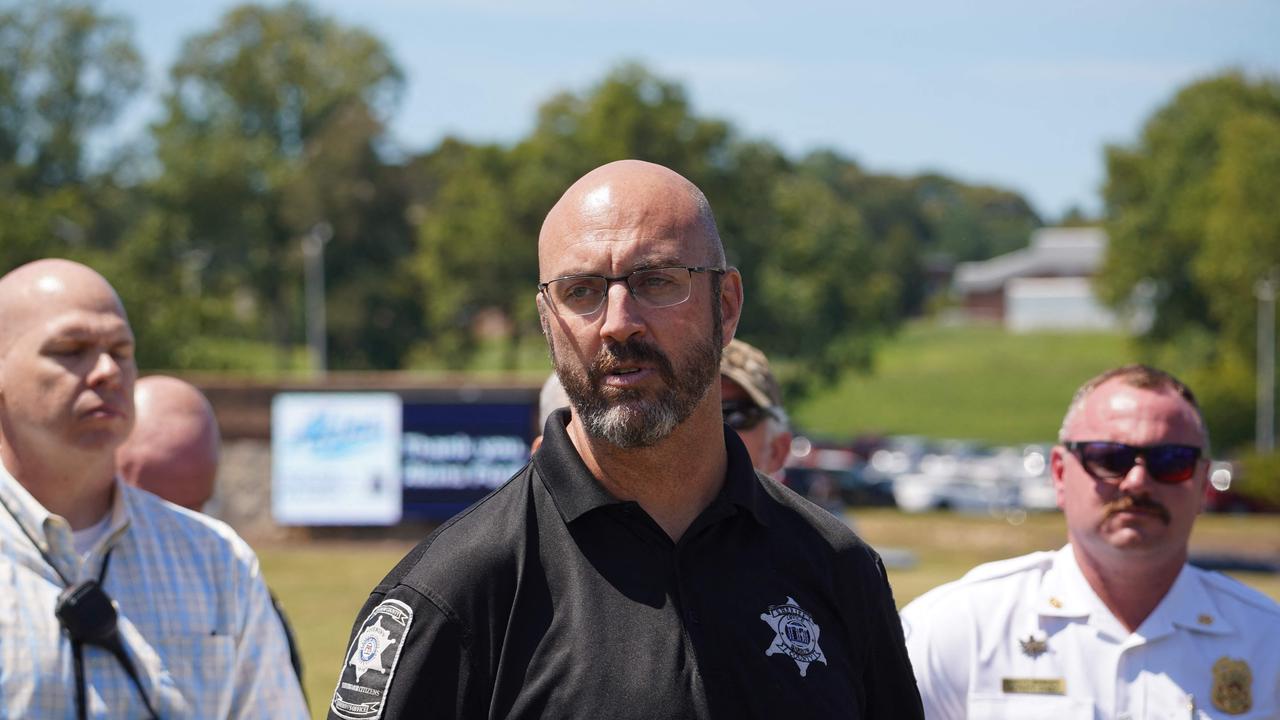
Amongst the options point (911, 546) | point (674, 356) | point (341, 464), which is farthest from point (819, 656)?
point (911, 546)

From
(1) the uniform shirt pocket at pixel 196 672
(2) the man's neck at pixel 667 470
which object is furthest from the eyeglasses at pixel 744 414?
(2) the man's neck at pixel 667 470

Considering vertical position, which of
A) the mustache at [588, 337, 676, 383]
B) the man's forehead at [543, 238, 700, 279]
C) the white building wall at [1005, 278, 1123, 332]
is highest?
the man's forehead at [543, 238, 700, 279]

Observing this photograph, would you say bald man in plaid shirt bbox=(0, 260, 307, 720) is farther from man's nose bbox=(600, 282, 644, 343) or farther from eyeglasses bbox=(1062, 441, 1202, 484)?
eyeglasses bbox=(1062, 441, 1202, 484)

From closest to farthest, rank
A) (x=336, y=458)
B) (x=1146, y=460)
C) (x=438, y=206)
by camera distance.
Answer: (x=1146, y=460) < (x=336, y=458) < (x=438, y=206)

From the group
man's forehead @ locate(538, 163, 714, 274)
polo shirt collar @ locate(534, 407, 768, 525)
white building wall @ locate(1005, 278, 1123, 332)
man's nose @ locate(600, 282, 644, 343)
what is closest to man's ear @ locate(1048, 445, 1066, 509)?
polo shirt collar @ locate(534, 407, 768, 525)

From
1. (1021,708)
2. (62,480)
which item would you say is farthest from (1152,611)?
(62,480)

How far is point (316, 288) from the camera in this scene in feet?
219

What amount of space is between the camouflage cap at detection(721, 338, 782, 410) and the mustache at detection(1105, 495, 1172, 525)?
1.04m

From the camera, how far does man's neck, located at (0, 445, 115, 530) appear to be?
13.6 ft

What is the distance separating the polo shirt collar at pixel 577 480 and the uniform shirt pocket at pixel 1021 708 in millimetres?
1661

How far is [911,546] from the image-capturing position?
3681 centimetres

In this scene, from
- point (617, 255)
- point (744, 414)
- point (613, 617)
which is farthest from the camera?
point (744, 414)

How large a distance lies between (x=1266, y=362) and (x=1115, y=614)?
55.5 meters

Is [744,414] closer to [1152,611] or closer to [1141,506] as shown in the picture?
[1141,506]
